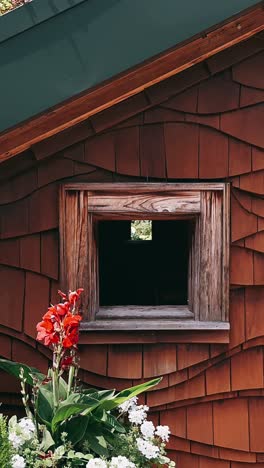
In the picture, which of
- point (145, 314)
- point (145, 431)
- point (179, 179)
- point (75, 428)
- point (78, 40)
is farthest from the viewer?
point (145, 314)

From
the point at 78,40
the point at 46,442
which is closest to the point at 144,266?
the point at 46,442

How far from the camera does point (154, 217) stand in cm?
307

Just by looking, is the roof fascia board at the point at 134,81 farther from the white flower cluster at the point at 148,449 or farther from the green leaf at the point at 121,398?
the white flower cluster at the point at 148,449

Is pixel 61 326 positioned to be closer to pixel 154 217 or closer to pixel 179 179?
pixel 154 217

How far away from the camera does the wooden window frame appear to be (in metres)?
3.01

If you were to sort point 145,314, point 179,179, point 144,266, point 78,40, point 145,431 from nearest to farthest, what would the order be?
point 78,40, point 145,431, point 179,179, point 145,314, point 144,266

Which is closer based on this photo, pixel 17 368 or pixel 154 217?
pixel 17 368

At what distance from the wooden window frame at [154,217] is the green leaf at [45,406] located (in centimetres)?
43

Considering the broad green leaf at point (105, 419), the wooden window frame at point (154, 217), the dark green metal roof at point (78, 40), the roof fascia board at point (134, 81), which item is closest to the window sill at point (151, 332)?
the wooden window frame at point (154, 217)

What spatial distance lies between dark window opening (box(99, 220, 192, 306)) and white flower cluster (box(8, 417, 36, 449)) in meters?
2.55

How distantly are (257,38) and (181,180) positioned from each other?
2.54 ft

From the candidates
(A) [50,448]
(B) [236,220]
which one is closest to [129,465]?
(A) [50,448]

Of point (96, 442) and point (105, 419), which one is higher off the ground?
point (105, 419)

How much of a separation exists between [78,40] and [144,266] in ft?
13.7
